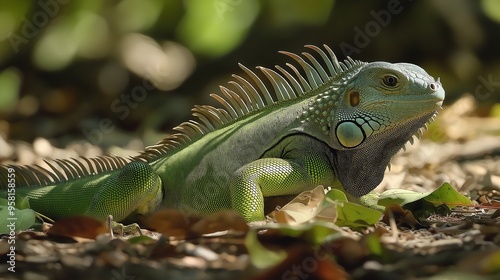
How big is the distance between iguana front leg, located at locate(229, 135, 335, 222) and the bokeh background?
5659mm

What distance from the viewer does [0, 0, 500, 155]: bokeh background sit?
1143 centimetres

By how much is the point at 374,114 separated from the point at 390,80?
0.28 meters

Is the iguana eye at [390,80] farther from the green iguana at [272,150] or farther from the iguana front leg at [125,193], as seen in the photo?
the iguana front leg at [125,193]

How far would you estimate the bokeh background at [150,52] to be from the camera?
37.5 feet

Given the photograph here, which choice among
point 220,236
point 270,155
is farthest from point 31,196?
point 220,236

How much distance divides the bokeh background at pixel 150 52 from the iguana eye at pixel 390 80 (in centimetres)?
607

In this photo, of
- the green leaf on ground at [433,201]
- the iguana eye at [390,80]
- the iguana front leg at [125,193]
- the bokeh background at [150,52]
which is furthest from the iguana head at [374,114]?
the bokeh background at [150,52]

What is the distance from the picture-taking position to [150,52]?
11.9 m

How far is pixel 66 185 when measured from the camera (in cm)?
613

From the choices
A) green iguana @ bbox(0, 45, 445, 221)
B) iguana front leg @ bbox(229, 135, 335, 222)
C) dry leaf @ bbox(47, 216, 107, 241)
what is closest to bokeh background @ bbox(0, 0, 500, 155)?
green iguana @ bbox(0, 45, 445, 221)

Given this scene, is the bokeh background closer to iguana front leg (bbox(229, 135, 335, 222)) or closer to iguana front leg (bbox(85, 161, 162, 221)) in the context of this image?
iguana front leg (bbox(85, 161, 162, 221))

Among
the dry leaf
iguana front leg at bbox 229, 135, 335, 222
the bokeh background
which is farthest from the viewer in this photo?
the bokeh background

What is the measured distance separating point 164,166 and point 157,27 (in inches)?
258

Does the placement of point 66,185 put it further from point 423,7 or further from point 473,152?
point 423,7
